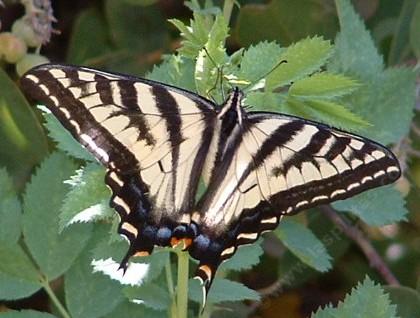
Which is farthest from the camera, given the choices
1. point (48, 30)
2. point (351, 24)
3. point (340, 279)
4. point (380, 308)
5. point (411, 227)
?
point (340, 279)

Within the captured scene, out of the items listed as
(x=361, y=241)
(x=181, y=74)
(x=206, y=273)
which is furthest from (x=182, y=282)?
(x=361, y=241)

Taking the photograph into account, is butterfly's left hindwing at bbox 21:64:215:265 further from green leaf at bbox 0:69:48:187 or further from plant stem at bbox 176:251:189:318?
green leaf at bbox 0:69:48:187

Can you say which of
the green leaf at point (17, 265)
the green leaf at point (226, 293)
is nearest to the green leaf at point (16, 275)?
the green leaf at point (17, 265)

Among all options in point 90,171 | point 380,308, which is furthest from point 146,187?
point 380,308

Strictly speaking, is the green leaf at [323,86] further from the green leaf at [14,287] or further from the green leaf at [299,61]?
Result: the green leaf at [14,287]

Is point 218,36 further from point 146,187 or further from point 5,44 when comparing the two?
point 5,44
